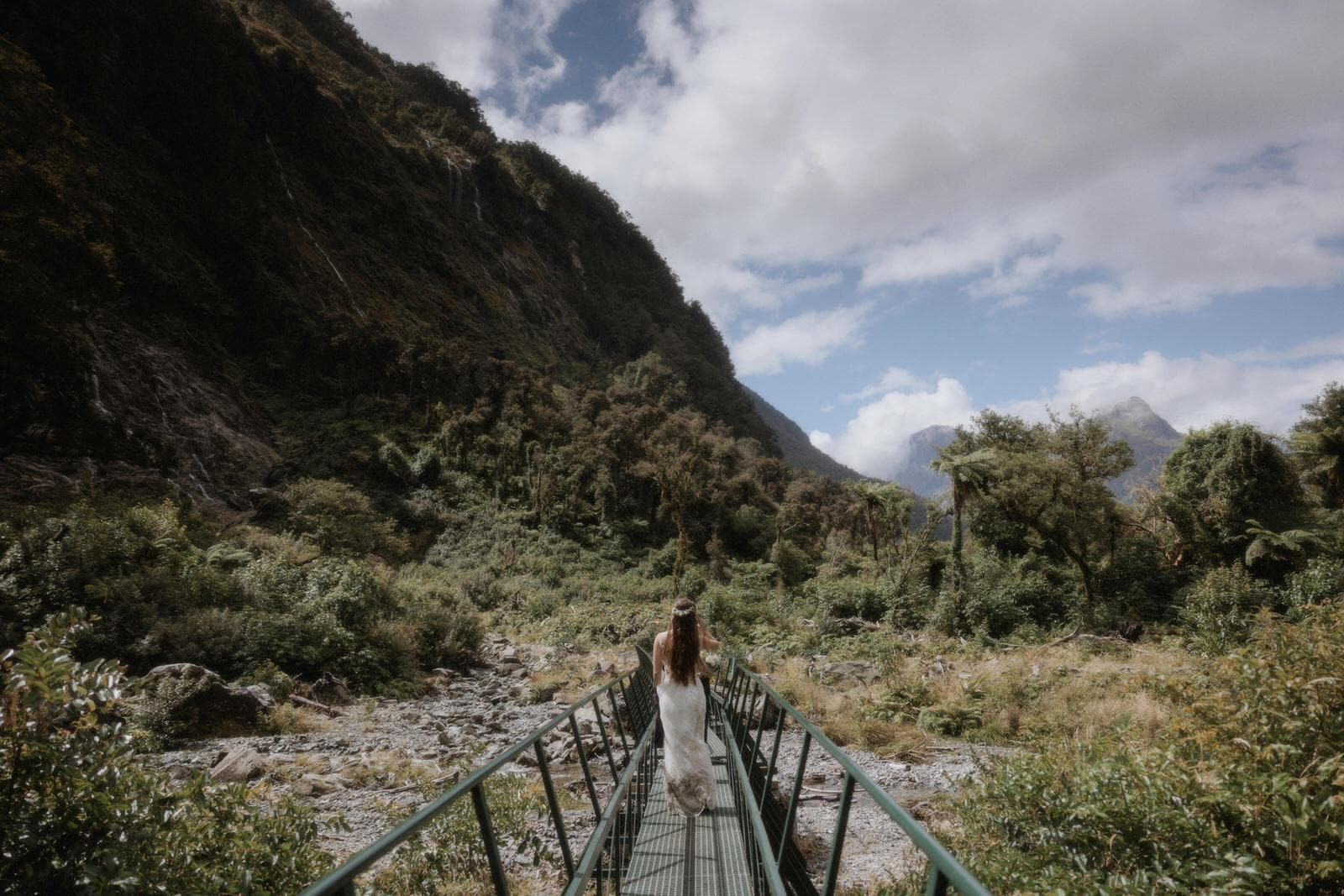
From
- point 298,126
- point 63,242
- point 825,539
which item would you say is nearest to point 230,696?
point 63,242

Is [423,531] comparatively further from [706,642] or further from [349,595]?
[706,642]

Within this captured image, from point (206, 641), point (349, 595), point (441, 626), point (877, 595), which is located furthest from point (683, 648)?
point (877, 595)

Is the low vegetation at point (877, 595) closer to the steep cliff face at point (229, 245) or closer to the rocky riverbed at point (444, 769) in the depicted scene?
the rocky riverbed at point (444, 769)

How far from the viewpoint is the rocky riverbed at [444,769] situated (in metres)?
5.88

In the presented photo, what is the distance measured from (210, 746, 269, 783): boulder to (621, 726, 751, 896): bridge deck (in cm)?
526

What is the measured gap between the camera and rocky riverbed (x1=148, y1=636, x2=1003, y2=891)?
19.3ft

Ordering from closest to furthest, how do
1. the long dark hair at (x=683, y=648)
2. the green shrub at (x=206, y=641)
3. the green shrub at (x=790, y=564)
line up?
the long dark hair at (x=683, y=648), the green shrub at (x=206, y=641), the green shrub at (x=790, y=564)

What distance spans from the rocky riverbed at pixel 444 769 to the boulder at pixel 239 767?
0.05 ft

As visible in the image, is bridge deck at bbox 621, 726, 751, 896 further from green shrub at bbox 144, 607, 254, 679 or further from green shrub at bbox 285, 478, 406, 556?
green shrub at bbox 285, 478, 406, 556

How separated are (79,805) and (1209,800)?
540cm

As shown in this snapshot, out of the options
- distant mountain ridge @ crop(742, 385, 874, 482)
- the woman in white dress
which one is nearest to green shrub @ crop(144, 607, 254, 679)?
the woman in white dress

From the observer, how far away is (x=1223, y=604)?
18125 millimetres

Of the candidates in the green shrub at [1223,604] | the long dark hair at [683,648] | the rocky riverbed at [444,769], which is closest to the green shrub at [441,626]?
the rocky riverbed at [444,769]

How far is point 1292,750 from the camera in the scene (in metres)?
3.35
